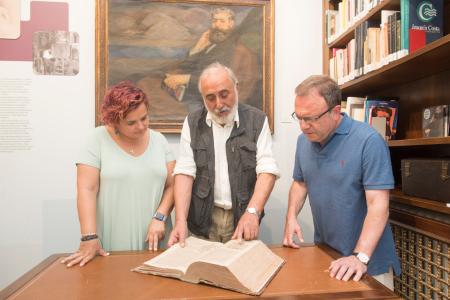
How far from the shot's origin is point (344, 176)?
58.0 inches

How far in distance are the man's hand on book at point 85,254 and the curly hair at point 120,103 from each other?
0.52 m

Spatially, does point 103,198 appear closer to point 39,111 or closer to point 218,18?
point 39,111

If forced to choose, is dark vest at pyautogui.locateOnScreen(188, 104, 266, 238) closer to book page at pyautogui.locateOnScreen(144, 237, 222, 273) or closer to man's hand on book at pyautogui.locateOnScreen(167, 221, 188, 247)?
man's hand on book at pyautogui.locateOnScreen(167, 221, 188, 247)

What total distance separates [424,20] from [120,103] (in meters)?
1.58

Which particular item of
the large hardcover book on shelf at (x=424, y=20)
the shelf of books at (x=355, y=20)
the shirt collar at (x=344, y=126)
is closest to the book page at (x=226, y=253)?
the shirt collar at (x=344, y=126)

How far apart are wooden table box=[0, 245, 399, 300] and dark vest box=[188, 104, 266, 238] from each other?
2.00 ft

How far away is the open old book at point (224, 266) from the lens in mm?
983

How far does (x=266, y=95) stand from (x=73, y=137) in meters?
1.51

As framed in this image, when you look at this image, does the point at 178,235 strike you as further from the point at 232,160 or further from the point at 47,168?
the point at 47,168

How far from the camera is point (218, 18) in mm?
2832

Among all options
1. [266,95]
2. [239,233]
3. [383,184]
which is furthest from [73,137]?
[383,184]

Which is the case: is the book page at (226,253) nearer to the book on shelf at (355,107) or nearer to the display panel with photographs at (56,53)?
the book on shelf at (355,107)

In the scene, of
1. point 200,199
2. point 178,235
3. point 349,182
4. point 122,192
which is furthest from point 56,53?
point 349,182

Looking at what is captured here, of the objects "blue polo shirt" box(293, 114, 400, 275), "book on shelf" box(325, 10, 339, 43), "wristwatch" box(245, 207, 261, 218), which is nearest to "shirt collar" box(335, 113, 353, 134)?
"blue polo shirt" box(293, 114, 400, 275)
